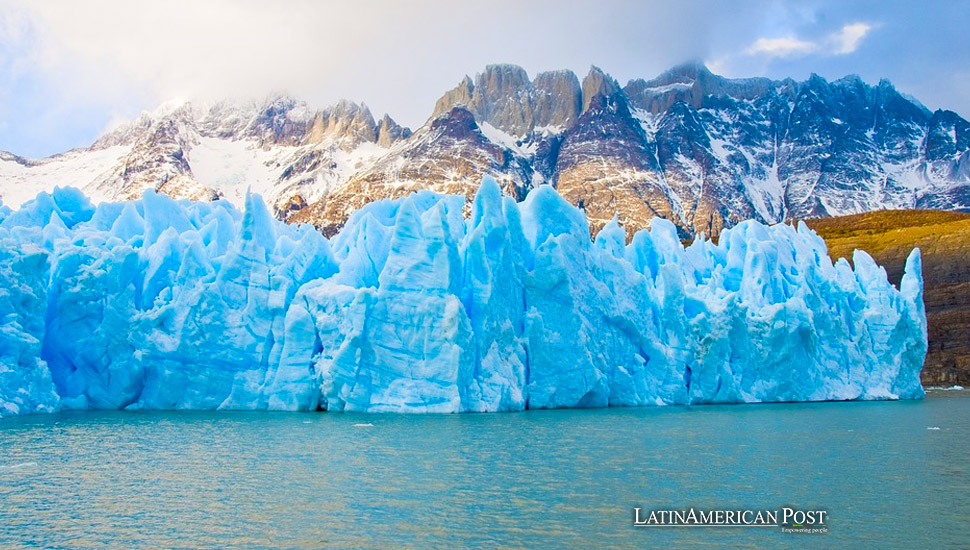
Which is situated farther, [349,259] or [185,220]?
[185,220]

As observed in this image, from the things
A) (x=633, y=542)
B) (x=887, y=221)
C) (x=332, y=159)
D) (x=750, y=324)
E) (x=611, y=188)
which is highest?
(x=332, y=159)

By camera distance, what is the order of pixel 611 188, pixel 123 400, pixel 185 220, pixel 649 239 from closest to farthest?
1. pixel 123 400
2. pixel 185 220
3. pixel 649 239
4. pixel 611 188

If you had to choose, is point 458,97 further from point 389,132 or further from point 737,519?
point 737,519

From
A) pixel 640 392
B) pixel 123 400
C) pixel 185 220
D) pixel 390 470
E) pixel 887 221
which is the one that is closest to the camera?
pixel 390 470

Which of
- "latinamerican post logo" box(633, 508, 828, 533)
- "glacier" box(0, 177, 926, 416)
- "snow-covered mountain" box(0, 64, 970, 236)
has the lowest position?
"latinamerican post logo" box(633, 508, 828, 533)

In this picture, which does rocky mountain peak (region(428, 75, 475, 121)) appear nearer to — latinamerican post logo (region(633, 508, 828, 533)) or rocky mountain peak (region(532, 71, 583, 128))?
rocky mountain peak (region(532, 71, 583, 128))

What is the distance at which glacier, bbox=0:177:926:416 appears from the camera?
82.2 ft

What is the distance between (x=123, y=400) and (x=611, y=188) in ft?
282

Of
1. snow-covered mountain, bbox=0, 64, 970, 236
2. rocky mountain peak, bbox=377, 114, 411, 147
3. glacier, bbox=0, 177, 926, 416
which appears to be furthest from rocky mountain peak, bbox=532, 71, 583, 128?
glacier, bbox=0, 177, 926, 416

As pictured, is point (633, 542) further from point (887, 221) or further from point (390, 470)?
point (887, 221)

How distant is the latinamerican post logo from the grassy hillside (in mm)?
50722

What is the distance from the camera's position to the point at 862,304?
121ft

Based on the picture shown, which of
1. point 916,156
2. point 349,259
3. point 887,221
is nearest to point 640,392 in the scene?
point 349,259

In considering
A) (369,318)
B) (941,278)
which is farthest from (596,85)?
(369,318)
